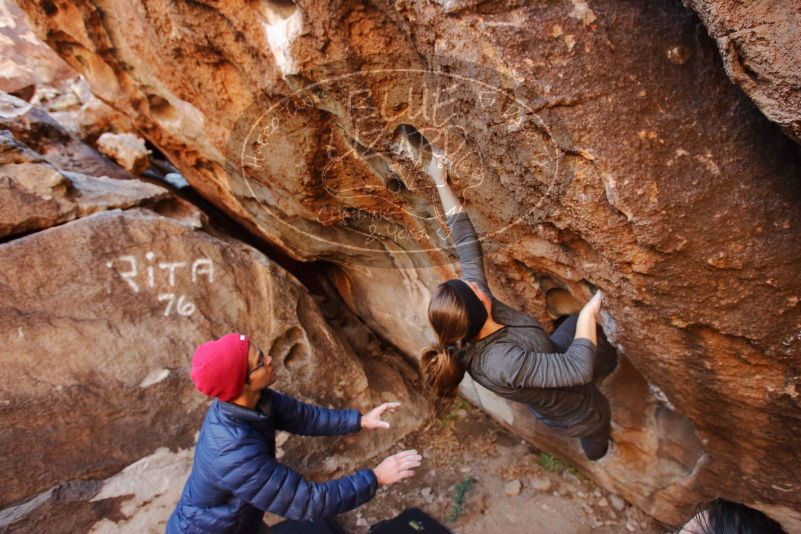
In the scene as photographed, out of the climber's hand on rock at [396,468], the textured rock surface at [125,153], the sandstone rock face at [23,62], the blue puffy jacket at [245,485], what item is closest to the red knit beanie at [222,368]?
the blue puffy jacket at [245,485]

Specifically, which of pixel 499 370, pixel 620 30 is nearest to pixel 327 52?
pixel 620 30

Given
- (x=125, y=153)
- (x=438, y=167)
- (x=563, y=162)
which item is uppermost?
(x=125, y=153)

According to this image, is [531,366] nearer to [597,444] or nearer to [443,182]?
[443,182]

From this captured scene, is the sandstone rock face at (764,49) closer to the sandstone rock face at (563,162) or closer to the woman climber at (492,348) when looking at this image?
the sandstone rock face at (563,162)

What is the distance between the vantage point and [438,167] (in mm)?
2371

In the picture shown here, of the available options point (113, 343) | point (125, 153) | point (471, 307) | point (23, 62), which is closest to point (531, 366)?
point (471, 307)

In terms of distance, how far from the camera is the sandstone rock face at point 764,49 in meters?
1.25

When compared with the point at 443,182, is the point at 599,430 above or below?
below

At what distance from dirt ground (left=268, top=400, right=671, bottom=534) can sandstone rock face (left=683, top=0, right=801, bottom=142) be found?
2.82 meters

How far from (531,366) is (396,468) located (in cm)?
76

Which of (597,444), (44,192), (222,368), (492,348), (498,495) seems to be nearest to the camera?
(222,368)

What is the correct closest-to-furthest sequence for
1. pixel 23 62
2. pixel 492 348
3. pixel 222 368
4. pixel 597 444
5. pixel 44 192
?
pixel 222 368 < pixel 492 348 < pixel 597 444 < pixel 44 192 < pixel 23 62

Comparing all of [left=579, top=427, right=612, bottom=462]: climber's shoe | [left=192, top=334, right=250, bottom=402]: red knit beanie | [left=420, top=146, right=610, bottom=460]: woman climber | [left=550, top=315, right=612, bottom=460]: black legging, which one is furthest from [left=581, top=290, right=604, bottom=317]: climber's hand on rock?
[left=192, top=334, right=250, bottom=402]: red knit beanie

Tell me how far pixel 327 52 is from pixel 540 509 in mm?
3280
